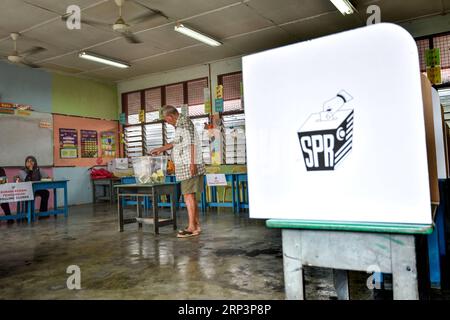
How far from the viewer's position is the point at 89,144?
830 centimetres

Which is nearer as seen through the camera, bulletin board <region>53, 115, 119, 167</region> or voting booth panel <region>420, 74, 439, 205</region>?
voting booth panel <region>420, 74, 439, 205</region>

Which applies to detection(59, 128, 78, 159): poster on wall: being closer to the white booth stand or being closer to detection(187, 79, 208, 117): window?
detection(187, 79, 208, 117): window

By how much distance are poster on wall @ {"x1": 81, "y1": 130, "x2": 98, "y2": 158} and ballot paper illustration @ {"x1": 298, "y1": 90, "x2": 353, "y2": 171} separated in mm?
7936

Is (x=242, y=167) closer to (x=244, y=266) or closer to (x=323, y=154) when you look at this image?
(x=244, y=266)

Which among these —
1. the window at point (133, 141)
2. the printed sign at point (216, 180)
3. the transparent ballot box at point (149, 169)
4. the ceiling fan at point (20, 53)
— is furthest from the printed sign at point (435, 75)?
the ceiling fan at point (20, 53)

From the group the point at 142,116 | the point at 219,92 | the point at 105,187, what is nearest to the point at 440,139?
the point at 219,92

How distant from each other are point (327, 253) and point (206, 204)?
5522 millimetres

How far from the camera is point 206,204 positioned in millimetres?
6512

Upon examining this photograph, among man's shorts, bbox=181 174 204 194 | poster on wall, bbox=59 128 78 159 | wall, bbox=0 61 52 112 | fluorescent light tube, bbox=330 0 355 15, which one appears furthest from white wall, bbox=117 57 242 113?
man's shorts, bbox=181 174 204 194

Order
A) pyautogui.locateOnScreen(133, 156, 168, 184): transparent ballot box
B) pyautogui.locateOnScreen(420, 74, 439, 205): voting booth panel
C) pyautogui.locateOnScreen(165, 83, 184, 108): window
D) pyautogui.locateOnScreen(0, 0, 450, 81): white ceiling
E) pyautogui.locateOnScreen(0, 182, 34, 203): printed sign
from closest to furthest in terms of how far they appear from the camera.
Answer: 1. pyautogui.locateOnScreen(420, 74, 439, 205): voting booth panel
2. pyautogui.locateOnScreen(133, 156, 168, 184): transparent ballot box
3. pyautogui.locateOnScreen(0, 0, 450, 81): white ceiling
4. pyautogui.locateOnScreen(0, 182, 34, 203): printed sign
5. pyautogui.locateOnScreen(165, 83, 184, 108): window

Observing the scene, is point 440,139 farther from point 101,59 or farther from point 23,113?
point 23,113

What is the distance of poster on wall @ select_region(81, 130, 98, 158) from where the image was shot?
8141mm

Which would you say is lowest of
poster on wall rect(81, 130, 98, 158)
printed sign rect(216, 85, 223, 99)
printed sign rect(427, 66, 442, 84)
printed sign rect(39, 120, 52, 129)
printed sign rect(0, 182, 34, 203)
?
printed sign rect(0, 182, 34, 203)
